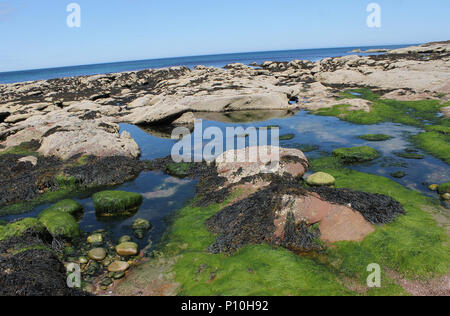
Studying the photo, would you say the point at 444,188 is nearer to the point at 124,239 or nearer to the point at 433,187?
the point at 433,187

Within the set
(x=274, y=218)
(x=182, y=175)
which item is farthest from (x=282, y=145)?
(x=274, y=218)

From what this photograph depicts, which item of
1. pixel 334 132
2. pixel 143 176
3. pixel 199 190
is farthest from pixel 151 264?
pixel 334 132

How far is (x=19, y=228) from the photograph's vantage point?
823cm

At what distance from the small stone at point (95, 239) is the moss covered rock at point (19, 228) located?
4.47ft

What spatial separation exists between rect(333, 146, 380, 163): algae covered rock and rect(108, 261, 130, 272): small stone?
38.1 feet

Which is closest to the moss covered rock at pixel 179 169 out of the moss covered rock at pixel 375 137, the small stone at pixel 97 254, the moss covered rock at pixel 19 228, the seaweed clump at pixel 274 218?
the seaweed clump at pixel 274 218

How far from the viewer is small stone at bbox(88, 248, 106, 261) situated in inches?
314

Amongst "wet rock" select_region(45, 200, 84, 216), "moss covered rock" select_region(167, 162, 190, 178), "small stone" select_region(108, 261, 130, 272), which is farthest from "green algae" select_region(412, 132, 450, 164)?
"wet rock" select_region(45, 200, 84, 216)

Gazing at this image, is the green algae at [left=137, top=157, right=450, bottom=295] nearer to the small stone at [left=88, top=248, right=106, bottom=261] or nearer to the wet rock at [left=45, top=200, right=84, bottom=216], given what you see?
the small stone at [left=88, top=248, right=106, bottom=261]

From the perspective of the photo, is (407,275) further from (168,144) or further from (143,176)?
(168,144)

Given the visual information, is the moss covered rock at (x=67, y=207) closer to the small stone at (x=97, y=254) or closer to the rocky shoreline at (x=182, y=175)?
the rocky shoreline at (x=182, y=175)

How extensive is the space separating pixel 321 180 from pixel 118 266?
8452 mm

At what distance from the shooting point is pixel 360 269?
675cm

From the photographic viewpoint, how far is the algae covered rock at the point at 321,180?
12.0 metres
